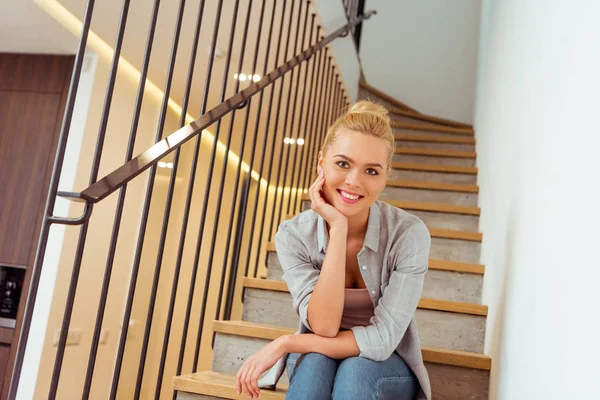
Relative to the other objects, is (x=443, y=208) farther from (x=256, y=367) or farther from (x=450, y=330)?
(x=256, y=367)

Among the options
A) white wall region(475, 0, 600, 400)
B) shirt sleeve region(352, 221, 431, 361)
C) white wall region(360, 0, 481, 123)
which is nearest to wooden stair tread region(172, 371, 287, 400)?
shirt sleeve region(352, 221, 431, 361)

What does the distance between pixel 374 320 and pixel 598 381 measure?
720mm

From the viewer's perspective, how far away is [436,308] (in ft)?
6.63

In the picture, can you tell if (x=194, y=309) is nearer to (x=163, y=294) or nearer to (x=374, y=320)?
(x=163, y=294)

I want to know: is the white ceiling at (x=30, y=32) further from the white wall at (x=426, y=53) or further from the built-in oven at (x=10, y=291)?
the white wall at (x=426, y=53)

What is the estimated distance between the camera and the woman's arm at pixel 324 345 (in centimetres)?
138

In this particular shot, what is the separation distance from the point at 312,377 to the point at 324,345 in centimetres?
10

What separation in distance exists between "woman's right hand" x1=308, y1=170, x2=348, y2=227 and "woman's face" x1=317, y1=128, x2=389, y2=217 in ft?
0.08

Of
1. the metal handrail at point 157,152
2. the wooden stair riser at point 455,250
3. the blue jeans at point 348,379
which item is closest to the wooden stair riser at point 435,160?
the wooden stair riser at point 455,250

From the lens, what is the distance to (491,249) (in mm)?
2115

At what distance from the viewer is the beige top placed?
153cm

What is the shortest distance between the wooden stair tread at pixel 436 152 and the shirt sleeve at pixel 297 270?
231 cm

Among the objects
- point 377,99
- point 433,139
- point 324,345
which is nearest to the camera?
point 324,345

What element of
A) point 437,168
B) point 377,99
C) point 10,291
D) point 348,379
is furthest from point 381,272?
point 377,99
